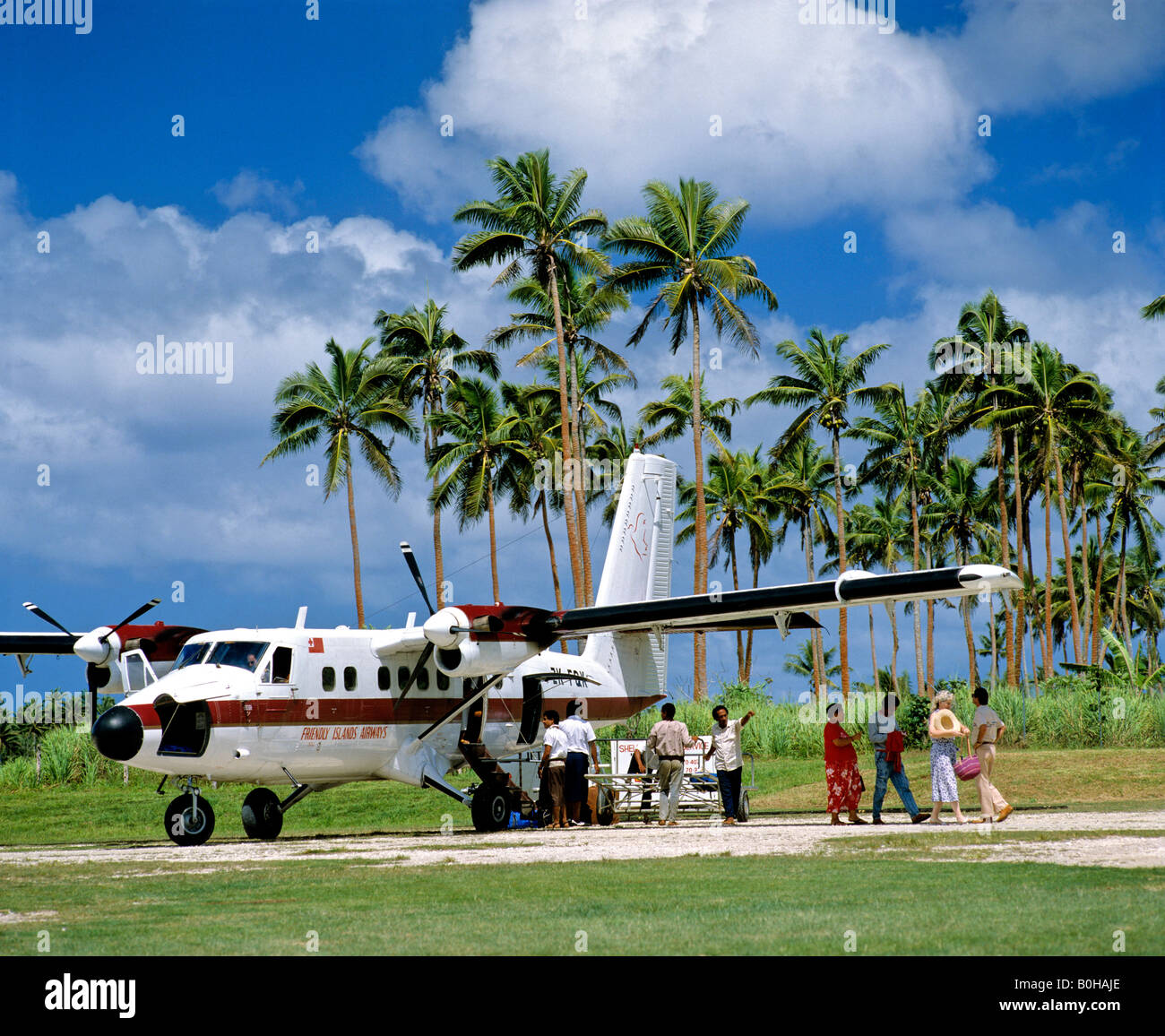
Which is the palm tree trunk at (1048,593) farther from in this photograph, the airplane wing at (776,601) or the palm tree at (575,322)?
the airplane wing at (776,601)

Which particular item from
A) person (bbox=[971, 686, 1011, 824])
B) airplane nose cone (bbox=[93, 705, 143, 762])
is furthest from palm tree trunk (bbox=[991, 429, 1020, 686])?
airplane nose cone (bbox=[93, 705, 143, 762])

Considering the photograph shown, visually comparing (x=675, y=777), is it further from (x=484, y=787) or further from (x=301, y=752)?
(x=301, y=752)

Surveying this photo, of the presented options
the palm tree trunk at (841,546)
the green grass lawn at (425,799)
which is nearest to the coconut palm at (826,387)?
the palm tree trunk at (841,546)

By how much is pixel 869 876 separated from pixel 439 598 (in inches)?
1484

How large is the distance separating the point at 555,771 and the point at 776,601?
4.62 metres

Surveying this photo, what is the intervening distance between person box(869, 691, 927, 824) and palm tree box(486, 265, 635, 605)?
2913 cm

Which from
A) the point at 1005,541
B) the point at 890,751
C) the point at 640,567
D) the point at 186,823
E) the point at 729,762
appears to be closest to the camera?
the point at 186,823

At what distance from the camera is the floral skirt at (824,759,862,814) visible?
20297 millimetres

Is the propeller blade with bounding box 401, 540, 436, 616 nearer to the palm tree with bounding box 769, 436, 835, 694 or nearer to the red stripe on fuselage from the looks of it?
the red stripe on fuselage

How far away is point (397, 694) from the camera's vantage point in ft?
69.3

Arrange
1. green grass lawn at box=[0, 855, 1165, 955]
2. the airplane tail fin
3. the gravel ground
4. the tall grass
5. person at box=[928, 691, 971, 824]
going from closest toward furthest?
green grass lawn at box=[0, 855, 1165, 955]
the gravel ground
person at box=[928, 691, 971, 824]
the airplane tail fin
the tall grass

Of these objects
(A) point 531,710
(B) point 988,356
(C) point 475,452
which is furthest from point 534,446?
(A) point 531,710

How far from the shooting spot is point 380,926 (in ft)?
30.8

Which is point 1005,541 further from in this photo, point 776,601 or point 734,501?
point 776,601
